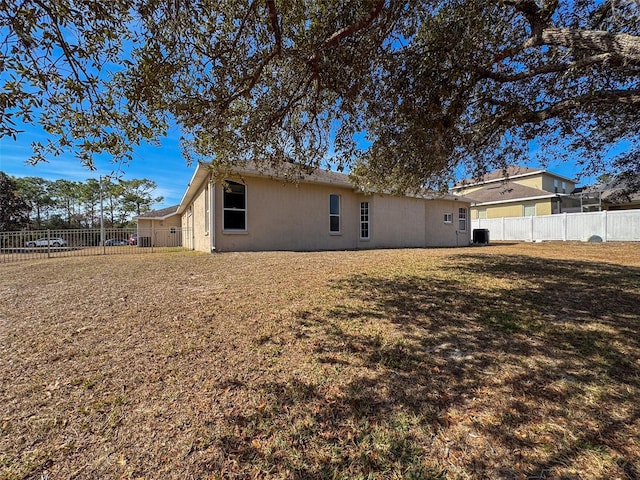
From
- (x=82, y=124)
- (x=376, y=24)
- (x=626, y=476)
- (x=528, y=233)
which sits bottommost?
(x=626, y=476)

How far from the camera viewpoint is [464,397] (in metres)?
2.23

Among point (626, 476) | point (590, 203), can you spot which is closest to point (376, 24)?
point (626, 476)

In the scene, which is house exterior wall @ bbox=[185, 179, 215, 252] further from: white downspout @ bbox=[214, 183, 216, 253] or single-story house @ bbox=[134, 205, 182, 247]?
single-story house @ bbox=[134, 205, 182, 247]

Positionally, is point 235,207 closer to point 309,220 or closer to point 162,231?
point 309,220

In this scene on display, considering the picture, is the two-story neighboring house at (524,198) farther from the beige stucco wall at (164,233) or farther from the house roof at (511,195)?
the beige stucco wall at (164,233)

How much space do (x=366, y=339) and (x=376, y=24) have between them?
4.36 m

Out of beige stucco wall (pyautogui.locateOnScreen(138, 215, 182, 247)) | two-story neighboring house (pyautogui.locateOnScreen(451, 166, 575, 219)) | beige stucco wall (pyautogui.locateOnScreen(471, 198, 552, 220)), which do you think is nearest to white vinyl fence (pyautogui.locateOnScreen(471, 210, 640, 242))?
two-story neighboring house (pyautogui.locateOnScreen(451, 166, 575, 219))

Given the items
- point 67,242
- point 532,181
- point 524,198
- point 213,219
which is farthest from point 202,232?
point 532,181

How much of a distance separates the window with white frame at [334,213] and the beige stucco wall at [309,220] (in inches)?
7.8

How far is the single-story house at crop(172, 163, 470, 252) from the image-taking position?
10.4m

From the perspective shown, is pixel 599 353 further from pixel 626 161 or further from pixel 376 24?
pixel 626 161

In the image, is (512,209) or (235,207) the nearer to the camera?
(235,207)

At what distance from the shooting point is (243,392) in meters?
2.34

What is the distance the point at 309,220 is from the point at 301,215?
1.43ft
